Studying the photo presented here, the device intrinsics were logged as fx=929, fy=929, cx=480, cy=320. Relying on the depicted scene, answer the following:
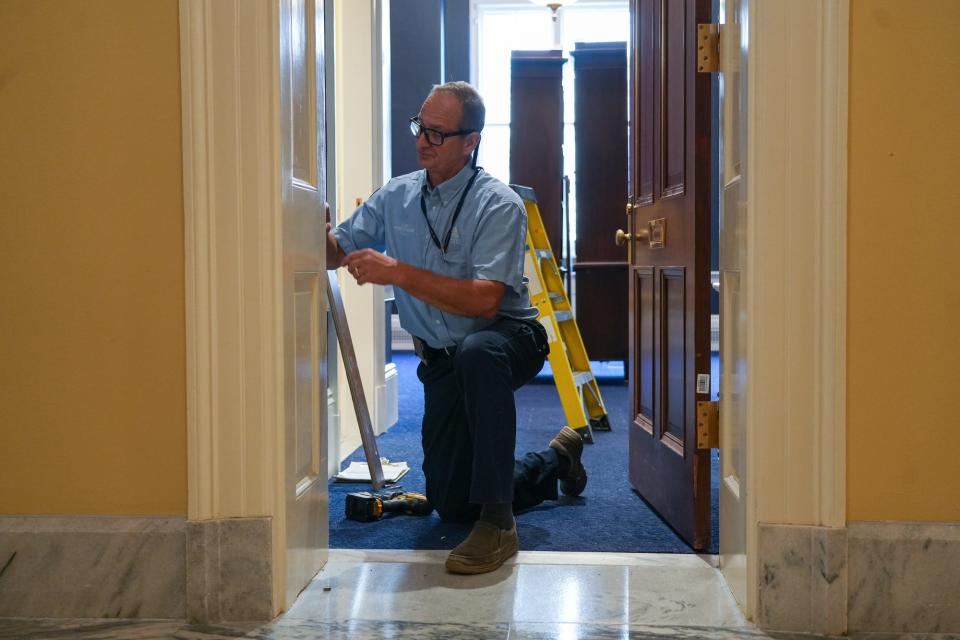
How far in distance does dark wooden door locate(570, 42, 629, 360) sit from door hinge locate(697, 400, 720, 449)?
347cm

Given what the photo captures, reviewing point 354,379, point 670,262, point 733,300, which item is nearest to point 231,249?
point 354,379

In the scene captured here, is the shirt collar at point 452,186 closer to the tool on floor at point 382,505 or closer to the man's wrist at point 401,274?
the man's wrist at point 401,274

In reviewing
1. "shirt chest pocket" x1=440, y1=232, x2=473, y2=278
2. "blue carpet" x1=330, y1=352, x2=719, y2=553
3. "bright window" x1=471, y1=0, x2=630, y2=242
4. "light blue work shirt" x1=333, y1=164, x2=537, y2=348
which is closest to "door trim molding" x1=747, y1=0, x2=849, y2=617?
"blue carpet" x1=330, y1=352, x2=719, y2=553

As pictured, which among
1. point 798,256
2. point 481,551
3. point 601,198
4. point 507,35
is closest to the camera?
point 798,256

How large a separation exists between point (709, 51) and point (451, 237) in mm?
836

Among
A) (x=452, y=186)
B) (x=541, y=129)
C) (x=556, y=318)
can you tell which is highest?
(x=541, y=129)

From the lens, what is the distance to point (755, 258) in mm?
1879

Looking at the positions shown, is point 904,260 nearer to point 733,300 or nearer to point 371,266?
point 733,300

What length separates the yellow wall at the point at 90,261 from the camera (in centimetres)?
194

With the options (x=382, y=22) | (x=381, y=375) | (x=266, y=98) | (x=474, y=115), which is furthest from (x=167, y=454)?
(x=382, y=22)

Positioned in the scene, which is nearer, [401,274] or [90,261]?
[90,261]

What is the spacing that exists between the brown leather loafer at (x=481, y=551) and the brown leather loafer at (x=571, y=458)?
0.73m

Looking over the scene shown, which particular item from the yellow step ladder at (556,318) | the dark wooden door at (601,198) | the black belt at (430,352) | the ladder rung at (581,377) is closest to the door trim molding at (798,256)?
the black belt at (430,352)

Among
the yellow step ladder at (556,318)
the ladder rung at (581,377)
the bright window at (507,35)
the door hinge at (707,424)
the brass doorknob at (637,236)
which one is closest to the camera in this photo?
the door hinge at (707,424)
